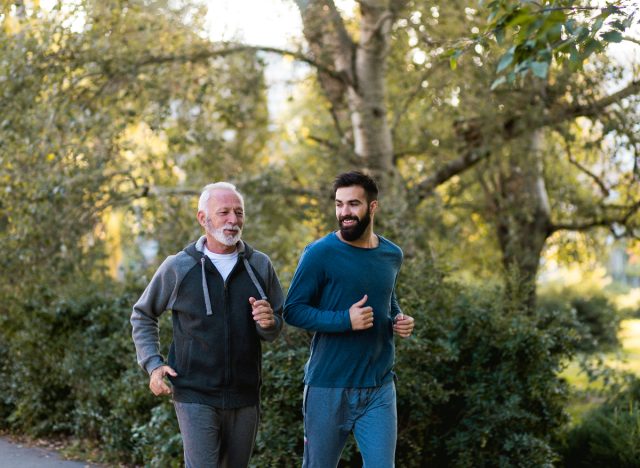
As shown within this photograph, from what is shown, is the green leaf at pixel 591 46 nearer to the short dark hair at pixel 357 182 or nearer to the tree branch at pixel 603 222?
the short dark hair at pixel 357 182

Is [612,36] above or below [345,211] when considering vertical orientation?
above

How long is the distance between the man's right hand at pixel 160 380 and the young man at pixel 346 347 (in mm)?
660

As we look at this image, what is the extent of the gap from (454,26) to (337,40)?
5.58 ft

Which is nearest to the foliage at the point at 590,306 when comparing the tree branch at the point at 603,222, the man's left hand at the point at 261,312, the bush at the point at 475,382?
the tree branch at the point at 603,222

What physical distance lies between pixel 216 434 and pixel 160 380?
1.38 feet

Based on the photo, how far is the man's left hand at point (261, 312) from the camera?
4691mm

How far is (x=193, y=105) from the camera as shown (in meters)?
12.5

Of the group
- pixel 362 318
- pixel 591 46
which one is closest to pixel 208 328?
pixel 362 318

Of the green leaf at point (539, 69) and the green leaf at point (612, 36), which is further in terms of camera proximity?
the green leaf at point (612, 36)

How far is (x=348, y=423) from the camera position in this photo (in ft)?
15.5

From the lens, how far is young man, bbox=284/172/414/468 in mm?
4672

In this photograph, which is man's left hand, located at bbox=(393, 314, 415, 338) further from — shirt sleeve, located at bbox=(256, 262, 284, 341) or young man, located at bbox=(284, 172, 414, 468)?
shirt sleeve, located at bbox=(256, 262, 284, 341)

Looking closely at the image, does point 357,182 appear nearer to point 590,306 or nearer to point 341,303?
point 341,303

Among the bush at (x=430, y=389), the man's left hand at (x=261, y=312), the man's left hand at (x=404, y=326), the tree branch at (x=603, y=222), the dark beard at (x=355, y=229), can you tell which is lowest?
the bush at (x=430, y=389)
